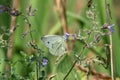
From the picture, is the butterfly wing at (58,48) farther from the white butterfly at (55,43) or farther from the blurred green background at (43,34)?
the blurred green background at (43,34)

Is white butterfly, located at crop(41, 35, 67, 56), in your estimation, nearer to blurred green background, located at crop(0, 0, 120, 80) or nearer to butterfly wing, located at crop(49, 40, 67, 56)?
butterfly wing, located at crop(49, 40, 67, 56)

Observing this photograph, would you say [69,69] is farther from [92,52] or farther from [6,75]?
[92,52]

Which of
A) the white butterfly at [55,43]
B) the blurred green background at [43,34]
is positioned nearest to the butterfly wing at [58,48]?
the white butterfly at [55,43]

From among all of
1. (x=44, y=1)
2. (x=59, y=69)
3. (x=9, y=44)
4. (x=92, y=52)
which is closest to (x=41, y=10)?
(x=44, y=1)

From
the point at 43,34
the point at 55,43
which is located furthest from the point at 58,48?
the point at 43,34

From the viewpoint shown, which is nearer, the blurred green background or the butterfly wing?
the butterfly wing

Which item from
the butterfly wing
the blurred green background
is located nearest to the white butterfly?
the butterfly wing

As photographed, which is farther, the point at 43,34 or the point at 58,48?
the point at 43,34

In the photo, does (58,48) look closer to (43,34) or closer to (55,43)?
(55,43)

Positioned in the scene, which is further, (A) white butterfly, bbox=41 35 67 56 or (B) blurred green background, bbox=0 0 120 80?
(B) blurred green background, bbox=0 0 120 80
